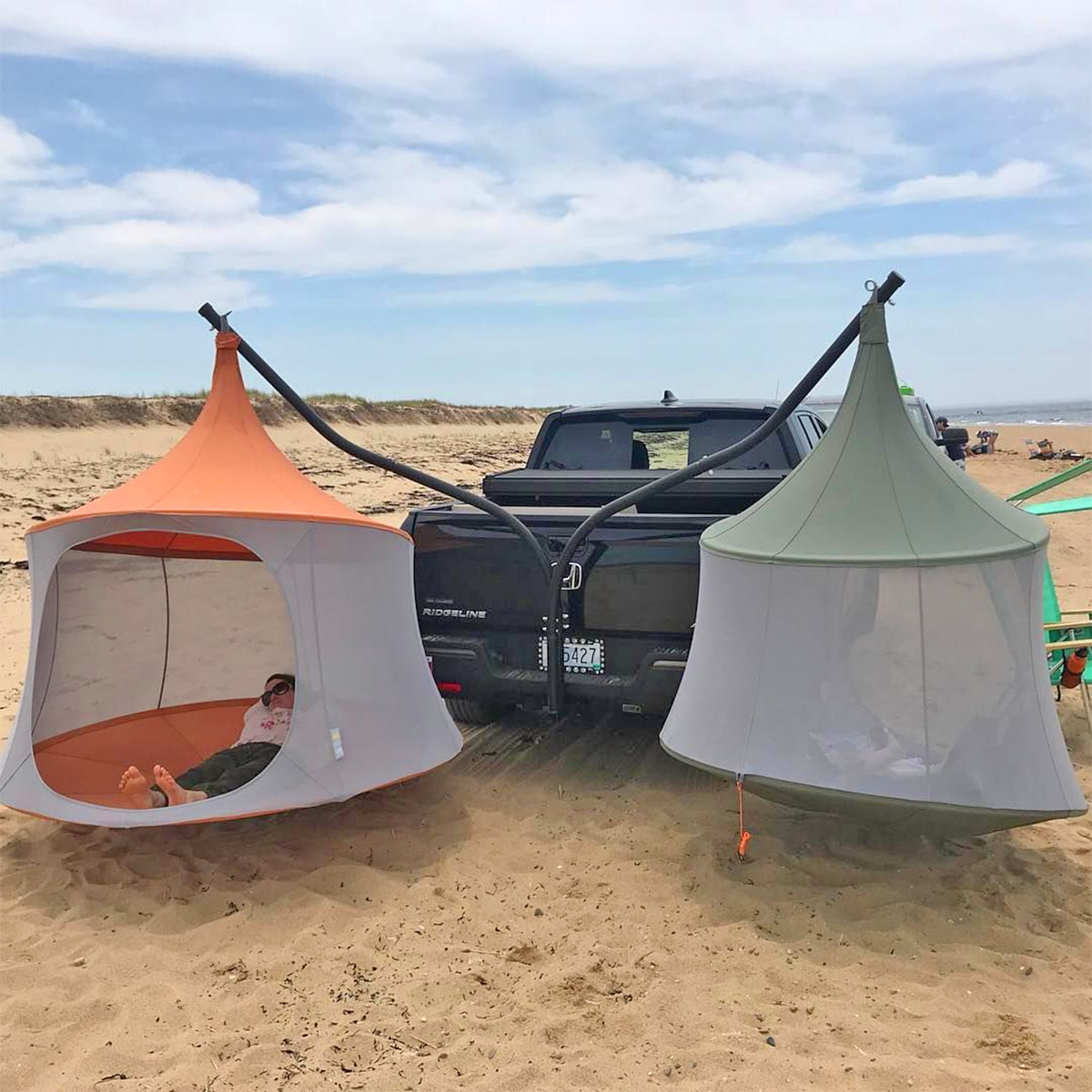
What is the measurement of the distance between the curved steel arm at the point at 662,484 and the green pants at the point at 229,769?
1.47 meters

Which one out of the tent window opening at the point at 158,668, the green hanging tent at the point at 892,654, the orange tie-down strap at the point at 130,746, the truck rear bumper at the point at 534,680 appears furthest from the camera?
the orange tie-down strap at the point at 130,746

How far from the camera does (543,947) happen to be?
3830mm

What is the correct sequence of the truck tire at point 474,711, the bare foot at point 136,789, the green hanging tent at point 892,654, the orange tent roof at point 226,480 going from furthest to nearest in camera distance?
the truck tire at point 474,711
the bare foot at point 136,789
the orange tent roof at point 226,480
the green hanging tent at point 892,654

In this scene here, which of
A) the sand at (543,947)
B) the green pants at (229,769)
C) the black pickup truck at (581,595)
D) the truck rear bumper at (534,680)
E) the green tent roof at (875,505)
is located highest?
the green tent roof at (875,505)

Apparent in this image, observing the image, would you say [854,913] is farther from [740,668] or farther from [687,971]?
[740,668]

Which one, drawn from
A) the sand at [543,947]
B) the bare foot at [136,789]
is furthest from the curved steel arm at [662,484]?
the bare foot at [136,789]

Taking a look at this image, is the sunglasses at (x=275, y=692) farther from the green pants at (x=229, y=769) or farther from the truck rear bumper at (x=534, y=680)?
the truck rear bumper at (x=534, y=680)

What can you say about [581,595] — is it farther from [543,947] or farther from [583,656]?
[543,947]

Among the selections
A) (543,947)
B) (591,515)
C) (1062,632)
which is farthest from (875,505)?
(1062,632)

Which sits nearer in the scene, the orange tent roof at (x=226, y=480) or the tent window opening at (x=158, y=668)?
the orange tent roof at (x=226, y=480)

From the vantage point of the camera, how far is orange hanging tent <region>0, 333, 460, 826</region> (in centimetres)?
446

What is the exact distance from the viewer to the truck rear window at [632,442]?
6840 mm

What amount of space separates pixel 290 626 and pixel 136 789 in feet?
3.68

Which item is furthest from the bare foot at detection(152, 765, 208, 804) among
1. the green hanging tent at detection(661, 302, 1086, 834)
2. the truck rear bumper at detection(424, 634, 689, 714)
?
the green hanging tent at detection(661, 302, 1086, 834)
